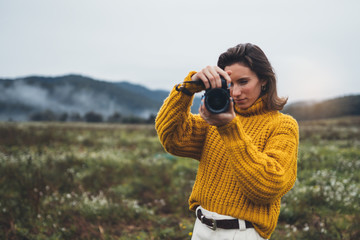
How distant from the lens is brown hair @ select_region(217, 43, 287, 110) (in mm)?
1583

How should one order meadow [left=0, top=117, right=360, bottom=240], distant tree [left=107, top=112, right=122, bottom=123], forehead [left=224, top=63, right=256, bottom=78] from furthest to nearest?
distant tree [left=107, top=112, right=122, bottom=123] < meadow [left=0, top=117, right=360, bottom=240] < forehead [left=224, top=63, right=256, bottom=78]

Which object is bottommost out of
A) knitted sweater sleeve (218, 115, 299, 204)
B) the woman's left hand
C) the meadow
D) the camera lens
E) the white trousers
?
the meadow

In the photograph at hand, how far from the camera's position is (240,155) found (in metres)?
1.30

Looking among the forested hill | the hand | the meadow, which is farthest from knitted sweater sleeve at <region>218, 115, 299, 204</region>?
the forested hill

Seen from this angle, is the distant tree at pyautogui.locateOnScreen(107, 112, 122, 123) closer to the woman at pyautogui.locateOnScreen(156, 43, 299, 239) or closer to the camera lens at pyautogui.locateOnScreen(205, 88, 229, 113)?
the woman at pyautogui.locateOnScreen(156, 43, 299, 239)

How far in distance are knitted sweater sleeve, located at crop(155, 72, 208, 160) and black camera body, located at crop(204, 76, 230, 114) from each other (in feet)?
0.73

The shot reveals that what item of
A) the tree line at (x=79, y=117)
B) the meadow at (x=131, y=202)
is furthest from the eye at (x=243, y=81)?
the tree line at (x=79, y=117)

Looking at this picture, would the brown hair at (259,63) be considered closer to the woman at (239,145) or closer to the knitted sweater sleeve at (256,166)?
the woman at (239,145)

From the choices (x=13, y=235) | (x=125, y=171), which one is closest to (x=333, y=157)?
(x=125, y=171)

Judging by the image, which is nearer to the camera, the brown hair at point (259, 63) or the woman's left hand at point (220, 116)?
the woman's left hand at point (220, 116)

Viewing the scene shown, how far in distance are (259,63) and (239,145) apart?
0.61m

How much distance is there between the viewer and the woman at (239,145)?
130 cm

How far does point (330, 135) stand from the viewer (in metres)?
15.0

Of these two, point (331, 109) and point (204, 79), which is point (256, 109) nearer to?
point (204, 79)
